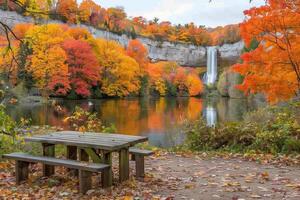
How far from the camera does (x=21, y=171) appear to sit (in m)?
6.06

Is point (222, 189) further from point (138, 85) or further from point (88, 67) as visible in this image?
point (138, 85)

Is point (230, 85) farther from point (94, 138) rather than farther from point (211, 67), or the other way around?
point (94, 138)

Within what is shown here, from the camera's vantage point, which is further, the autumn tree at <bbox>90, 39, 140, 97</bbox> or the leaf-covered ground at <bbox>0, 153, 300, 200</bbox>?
the autumn tree at <bbox>90, 39, 140, 97</bbox>

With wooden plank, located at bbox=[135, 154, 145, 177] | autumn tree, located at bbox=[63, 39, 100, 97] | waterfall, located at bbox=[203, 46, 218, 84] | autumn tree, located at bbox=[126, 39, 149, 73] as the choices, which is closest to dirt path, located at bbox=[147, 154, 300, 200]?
wooden plank, located at bbox=[135, 154, 145, 177]

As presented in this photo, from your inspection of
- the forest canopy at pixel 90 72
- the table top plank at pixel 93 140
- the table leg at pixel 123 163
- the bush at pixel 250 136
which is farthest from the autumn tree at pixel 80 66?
the table leg at pixel 123 163

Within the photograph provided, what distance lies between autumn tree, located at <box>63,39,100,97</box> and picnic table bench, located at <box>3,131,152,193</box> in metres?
36.9

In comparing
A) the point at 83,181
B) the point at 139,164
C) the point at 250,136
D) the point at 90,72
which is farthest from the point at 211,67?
the point at 83,181

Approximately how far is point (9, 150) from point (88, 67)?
36580 mm

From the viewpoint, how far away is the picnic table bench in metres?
5.25

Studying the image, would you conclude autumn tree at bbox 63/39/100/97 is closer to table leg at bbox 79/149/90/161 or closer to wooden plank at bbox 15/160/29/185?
wooden plank at bbox 15/160/29/185

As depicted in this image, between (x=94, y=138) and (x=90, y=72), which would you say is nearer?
(x=94, y=138)

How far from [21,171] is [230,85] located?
4855 cm

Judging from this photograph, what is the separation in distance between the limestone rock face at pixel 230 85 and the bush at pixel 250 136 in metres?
38.3

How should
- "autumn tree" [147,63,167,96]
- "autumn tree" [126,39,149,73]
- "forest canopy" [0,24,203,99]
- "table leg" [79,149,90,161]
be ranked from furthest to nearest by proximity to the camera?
"autumn tree" [126,39,149,73] < "autumn tree" [147,63,167,96] < "forest canopy" [0,24,203,99] < "table leg" [79,149,90,161]
